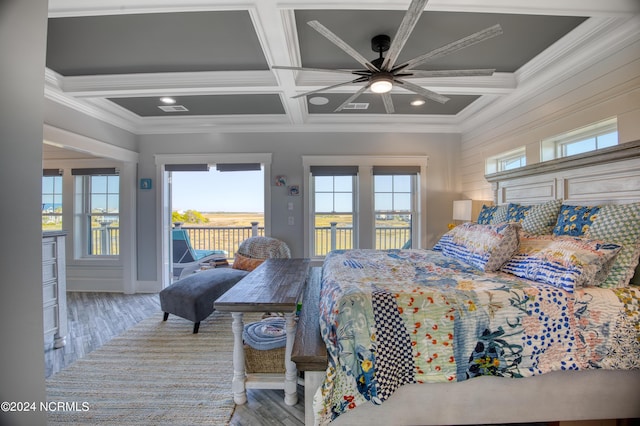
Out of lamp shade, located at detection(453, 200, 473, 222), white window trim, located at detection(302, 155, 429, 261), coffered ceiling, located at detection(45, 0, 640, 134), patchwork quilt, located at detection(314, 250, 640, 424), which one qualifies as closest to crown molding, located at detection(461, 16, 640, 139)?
coffered ceiling, located at detection(45, 0, 640, 134)

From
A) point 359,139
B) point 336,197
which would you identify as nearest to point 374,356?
point 336,197

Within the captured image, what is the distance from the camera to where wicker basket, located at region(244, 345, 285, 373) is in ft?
6.06

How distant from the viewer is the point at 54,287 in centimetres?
251

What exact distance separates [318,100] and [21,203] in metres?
3.21

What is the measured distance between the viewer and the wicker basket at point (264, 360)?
72.7 inches

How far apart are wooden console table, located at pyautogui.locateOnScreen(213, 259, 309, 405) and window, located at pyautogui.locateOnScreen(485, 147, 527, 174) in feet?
Result: 9.85

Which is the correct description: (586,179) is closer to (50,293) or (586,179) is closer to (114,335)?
(114,335)

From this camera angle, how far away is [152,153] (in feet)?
14.0

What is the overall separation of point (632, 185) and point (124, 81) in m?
4.47

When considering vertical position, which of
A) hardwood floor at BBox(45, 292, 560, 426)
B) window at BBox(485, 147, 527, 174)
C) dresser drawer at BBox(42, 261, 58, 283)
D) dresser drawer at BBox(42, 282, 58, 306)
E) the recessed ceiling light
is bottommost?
hardwood floor at BBox(45, 292, 560, 426)

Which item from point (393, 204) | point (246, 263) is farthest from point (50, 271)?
point (393, 204)

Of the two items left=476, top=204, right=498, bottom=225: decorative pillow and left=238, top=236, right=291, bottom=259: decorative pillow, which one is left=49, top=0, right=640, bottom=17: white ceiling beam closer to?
left=476, top=204, right=498, bottom=225: decorative pillow

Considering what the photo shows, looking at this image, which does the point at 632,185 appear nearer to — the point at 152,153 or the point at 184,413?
the point at 184,413

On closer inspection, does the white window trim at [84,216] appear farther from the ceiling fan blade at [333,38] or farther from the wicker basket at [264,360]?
the ceiling fan blade at [333,38]
